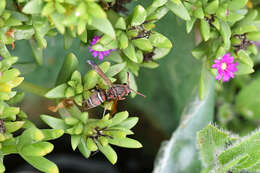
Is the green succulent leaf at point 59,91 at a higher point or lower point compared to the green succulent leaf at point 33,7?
lower

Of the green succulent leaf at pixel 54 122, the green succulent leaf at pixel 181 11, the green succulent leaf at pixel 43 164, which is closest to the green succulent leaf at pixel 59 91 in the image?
the green succulent leaf at pixel 54 122

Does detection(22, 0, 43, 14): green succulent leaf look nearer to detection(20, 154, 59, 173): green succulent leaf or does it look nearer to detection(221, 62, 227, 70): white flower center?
detection(20, 154, 59, 173): green succulent leaf

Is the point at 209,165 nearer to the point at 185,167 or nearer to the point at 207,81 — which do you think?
the point at 185,167

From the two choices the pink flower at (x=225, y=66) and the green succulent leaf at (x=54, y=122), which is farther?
the pink flower at (x=225, y=66)

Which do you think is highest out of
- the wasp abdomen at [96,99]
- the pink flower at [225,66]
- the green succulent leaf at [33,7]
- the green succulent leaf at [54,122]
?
the green succulent leaf at [33,7]

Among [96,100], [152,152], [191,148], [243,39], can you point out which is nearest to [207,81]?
[243,39]

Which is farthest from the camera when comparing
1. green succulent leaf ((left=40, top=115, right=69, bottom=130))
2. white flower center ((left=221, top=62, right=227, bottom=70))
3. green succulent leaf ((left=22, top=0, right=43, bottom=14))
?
white flower center ((left=221, top=62, right=227, bottom=70))

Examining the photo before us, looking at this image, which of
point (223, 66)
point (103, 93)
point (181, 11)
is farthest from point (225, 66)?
point (103, 93)

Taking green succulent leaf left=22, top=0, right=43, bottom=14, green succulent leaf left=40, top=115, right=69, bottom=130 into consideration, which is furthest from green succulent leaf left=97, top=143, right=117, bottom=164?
green succulent leaf left=22, top=0, right=43, bottom=14

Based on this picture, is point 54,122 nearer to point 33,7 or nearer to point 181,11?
point 33,7

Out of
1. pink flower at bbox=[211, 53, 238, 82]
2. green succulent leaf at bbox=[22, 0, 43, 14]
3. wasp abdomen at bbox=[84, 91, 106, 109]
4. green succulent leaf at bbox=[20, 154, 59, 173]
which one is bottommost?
green succulent leaf at bbox=[20, 154, 59, 173]

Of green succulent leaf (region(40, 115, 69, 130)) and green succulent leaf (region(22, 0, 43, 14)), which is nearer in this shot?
green succulent leaf (region(22, 0, 43, 14))

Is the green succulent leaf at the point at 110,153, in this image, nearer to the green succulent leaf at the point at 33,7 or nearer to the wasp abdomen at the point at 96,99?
the wasp abdomen at the point at 96,99
